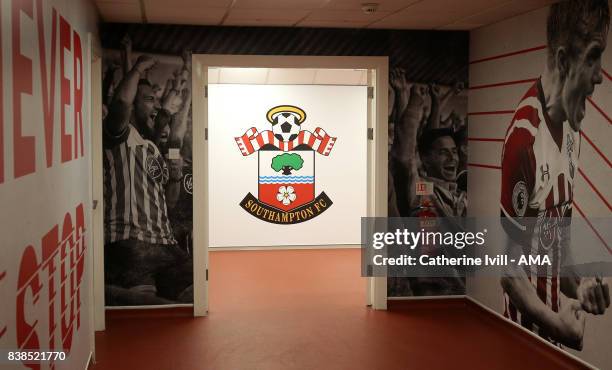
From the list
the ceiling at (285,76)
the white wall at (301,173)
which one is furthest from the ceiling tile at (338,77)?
the white wall at (301,173)

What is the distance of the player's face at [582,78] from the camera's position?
449 centimetres

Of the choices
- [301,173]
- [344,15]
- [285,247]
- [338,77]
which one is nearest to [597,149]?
[344,15]

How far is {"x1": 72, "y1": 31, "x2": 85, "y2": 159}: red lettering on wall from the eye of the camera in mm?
3852

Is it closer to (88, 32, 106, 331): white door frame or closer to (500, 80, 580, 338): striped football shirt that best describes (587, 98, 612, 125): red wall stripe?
(500, 80, 580, 338): striped football shirt

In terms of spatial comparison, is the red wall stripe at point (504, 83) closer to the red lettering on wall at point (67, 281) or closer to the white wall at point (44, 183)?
the white wall at point (44, 183)

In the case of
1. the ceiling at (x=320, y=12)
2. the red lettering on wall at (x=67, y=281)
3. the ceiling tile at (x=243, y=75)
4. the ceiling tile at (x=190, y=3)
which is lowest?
the red lettering on wall at (x=67, y=281)

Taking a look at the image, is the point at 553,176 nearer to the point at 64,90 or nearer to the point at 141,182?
the point at 141,182

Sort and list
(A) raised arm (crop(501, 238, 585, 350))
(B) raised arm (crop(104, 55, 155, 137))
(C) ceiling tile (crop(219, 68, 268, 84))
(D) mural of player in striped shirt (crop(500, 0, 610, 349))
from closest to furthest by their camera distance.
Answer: (D) mural of player in striped shirt (crop(500, 0, 610, 349)) → (A) raised arm (crop(501, 238, 585, 350)) → (B) raised arm (crop(104, 55, 155, 137)) → (C) ceiling tile (crop(219, 68, 268, 84))

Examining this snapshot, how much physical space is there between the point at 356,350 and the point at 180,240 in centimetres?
187

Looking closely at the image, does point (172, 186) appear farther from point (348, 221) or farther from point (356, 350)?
point (348, 221)

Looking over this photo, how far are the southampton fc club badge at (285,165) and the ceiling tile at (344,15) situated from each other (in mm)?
3377

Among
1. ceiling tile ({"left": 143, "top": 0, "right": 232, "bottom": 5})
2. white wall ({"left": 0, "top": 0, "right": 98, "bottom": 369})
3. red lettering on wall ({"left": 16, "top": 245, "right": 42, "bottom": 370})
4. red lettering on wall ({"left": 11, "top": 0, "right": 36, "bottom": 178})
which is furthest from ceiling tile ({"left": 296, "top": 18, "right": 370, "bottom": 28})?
red lettering on wall ({"left": 16, "top": 245, "right": 42, "bottom": 370})

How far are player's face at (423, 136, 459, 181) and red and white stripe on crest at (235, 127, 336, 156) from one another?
286cm

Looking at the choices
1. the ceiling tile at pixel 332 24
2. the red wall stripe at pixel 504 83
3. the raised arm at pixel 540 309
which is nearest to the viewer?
the raised arm at pixel 540 309
